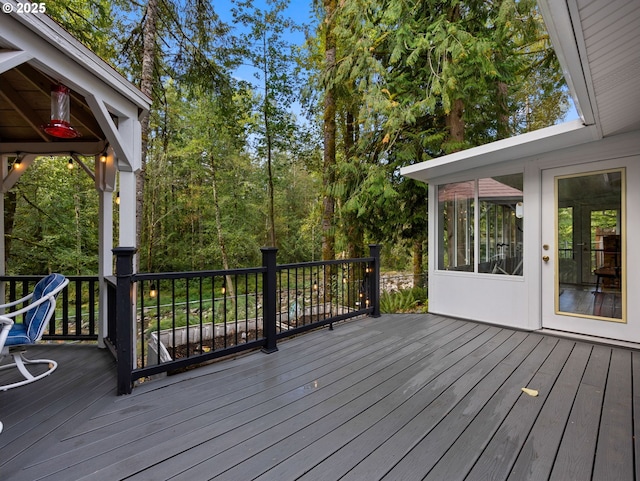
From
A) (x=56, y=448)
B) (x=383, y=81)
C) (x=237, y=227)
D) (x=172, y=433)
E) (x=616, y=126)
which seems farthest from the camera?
(x=237, y=227)

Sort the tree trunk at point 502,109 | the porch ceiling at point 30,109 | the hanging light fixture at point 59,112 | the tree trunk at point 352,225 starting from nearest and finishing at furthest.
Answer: the hanging light fixture at point 59,112 < the porch ceiling at point 30,109 < the tree trunk at point 502,109 < the tree trunk at point 352,225

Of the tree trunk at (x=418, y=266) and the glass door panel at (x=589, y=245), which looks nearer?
the glass door panel at (x=589, y=245)

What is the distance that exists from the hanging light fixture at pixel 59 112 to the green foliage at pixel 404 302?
17.1 feet

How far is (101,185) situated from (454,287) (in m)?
4.74

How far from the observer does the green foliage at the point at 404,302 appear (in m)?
5.88

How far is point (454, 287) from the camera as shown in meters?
4.41

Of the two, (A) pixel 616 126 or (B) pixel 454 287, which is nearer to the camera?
(A) pixel 616 126

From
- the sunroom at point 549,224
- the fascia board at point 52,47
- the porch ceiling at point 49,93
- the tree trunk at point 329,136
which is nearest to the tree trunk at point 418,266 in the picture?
the tree trunk at point 329,136

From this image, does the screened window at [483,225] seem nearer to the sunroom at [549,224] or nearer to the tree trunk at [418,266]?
the sunroom at [549,224]

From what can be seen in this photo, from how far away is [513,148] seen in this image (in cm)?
339

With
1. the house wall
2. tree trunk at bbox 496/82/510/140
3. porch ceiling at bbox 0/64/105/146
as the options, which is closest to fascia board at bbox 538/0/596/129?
the house wall

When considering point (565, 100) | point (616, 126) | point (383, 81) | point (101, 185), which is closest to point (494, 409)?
point (616, 126)

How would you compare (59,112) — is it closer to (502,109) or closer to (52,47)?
(52,47)

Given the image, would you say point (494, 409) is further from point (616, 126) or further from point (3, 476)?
point (616, 126)
